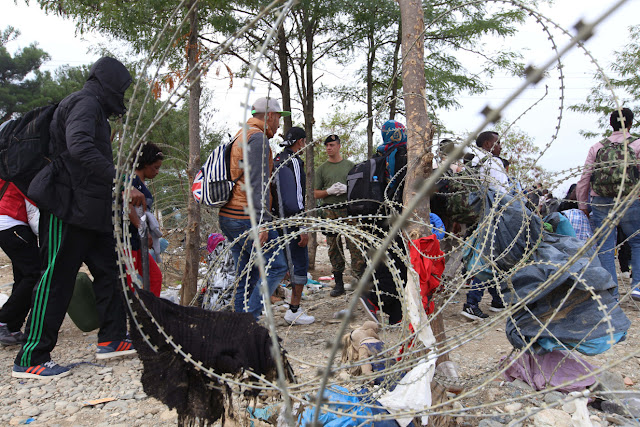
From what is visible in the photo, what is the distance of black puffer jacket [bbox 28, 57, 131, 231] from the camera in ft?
9.70

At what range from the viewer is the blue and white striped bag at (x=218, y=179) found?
3461 millimetres

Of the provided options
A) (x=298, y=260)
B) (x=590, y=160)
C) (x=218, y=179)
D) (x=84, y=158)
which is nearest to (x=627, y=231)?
(x=590, y=160)

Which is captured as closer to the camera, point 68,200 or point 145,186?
point 68,200

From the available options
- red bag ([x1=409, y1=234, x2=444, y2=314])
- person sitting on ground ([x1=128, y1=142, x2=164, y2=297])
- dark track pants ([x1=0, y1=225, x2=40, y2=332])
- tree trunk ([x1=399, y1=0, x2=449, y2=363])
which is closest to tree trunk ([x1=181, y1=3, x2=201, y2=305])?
person sitting on ground ([x1=128, y1=142, x2=164, y2=297])

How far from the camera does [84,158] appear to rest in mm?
2936

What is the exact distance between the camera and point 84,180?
10.2ft

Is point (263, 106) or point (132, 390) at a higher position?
point (263, 106)

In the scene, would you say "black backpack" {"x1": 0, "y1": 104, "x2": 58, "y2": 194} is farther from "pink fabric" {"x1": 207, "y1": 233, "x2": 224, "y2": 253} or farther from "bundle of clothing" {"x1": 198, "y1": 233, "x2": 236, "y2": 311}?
"pink fabric" {"x1": 207, "y1": 233, "x2": 224, "y2": 253}

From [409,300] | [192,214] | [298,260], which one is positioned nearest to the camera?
[409,300]

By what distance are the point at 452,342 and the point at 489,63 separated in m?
7.88

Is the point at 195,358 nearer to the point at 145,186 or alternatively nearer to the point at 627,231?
the point at 145,186

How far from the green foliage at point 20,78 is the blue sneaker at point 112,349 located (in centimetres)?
1850

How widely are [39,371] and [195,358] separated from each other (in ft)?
5.96

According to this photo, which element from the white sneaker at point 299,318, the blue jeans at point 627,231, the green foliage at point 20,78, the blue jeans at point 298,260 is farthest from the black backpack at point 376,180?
the green foliage at point 20,78
